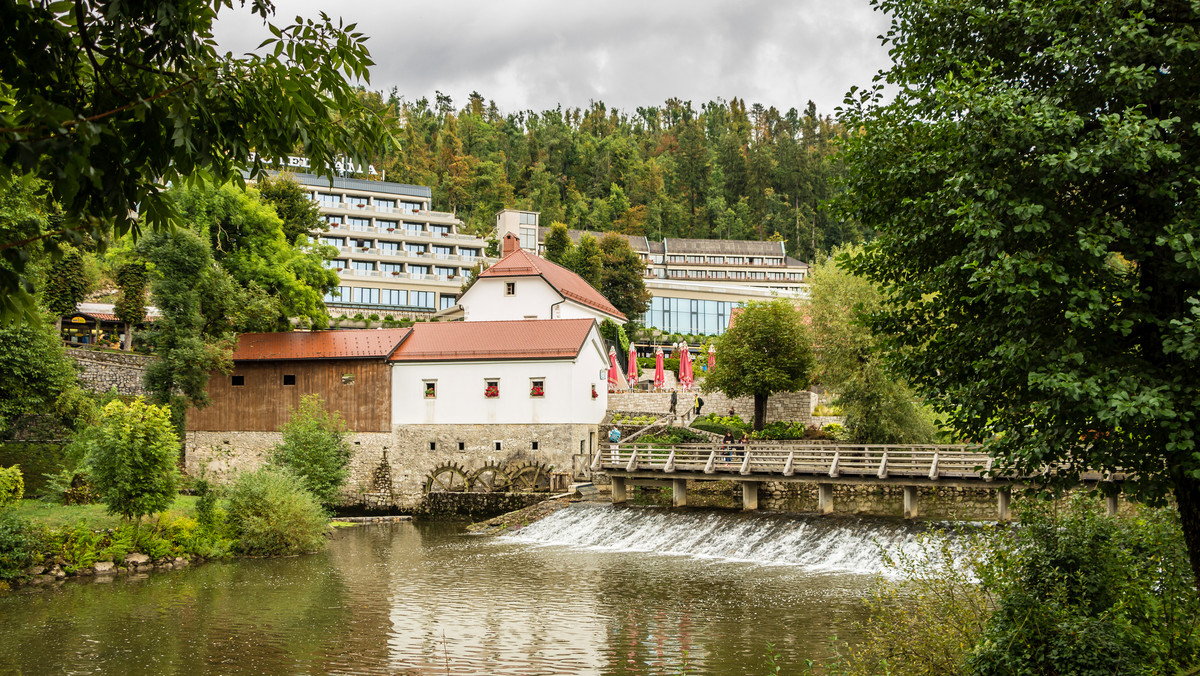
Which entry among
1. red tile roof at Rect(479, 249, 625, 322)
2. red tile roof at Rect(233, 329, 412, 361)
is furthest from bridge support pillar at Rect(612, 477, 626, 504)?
red tile roof at Rect(479, 249, 625, 322)

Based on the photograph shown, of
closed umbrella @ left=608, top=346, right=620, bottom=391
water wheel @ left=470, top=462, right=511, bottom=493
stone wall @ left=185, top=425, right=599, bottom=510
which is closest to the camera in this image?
water wheel @ left=470, top=462, right=511, bottom=493

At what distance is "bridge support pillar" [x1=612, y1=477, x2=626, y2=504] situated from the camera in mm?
30750

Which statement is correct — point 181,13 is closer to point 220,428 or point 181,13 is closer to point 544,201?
point 220,428

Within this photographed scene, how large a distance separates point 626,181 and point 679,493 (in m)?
88.7

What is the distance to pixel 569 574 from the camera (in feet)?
69.5

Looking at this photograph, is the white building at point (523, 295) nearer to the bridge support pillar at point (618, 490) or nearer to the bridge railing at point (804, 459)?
the bridge railing at point (804, 459)

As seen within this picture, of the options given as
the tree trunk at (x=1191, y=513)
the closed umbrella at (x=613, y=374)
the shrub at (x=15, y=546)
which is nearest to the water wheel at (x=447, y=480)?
the closed umbrella at (x=613, y=374)

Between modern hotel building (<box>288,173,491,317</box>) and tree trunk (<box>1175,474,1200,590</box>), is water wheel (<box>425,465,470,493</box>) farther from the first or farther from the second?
modern hotel building (<box>288,173,491,317</box>)

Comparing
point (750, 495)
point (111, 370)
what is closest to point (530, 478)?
point (750, 495)

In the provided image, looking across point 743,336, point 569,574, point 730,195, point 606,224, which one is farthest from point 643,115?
point 569,574

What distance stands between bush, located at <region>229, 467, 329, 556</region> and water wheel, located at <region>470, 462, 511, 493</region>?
32.0ft

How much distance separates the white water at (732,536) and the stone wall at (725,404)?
1079 cm

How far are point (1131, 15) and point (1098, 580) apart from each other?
525cm

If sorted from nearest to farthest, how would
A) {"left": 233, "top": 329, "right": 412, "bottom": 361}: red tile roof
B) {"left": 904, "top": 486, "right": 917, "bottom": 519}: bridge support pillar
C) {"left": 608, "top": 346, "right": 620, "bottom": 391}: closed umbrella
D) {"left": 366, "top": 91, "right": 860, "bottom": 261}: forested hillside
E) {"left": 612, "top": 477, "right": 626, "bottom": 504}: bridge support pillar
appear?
{"left": 904, "top": 486, "right": 917, "bottom": 519}: bridge support pillar < {"left": 612, "top": 477, "right": 626, "bottom": 504}: bridge support pillar < {"left": 233, "top": 329, "right": 412, "bottom": 361}: red tile roof < {"left": 608, "top": 346, "right": 620, "bottom": 391}: closed umbrella < {"left": 366, "top": 91, "right": 860, "bottom": 261}: forested hillside
